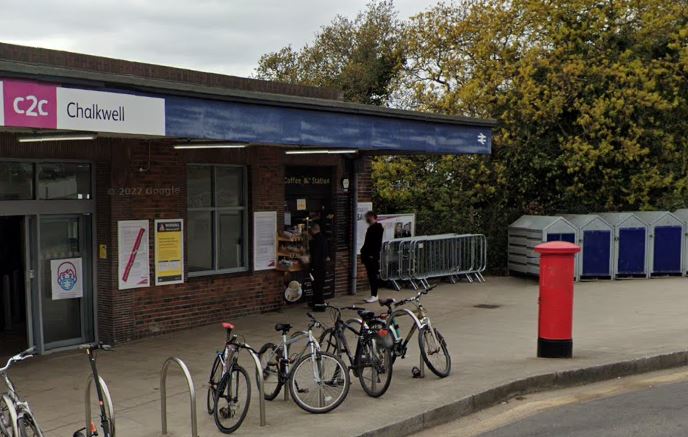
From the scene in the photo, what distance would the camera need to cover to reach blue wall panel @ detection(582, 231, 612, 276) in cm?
1675

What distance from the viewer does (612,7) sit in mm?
19953

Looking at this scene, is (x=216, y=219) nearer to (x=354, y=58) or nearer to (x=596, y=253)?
(x=596, y=253)

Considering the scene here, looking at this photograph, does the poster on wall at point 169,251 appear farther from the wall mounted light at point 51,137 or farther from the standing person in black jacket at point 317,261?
the standing person in black jacket at point 317,261

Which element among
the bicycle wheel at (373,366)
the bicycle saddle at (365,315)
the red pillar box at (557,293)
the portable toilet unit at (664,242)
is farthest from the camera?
the portable toilet unit at (664,242)

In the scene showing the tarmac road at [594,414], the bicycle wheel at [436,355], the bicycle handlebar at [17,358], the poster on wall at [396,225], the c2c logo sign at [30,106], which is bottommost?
the tarmac road at [594,414]

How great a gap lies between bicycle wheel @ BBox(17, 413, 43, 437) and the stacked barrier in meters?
10.8

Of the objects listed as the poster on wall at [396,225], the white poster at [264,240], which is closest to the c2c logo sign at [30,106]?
the white poster at [264,240]

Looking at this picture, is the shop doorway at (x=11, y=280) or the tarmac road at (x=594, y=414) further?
the shop doorway at (x=11, y=280)

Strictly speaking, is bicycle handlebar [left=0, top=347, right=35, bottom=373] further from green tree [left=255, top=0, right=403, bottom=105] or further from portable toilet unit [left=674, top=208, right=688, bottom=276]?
green tree [left=255, top=0, right=403, bottom=105]

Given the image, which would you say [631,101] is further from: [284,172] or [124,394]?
[124,394]

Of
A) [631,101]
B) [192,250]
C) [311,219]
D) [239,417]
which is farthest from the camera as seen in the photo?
[631,101]

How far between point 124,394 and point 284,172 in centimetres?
612


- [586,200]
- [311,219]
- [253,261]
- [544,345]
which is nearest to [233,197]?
[253,261]

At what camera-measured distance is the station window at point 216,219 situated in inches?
459
